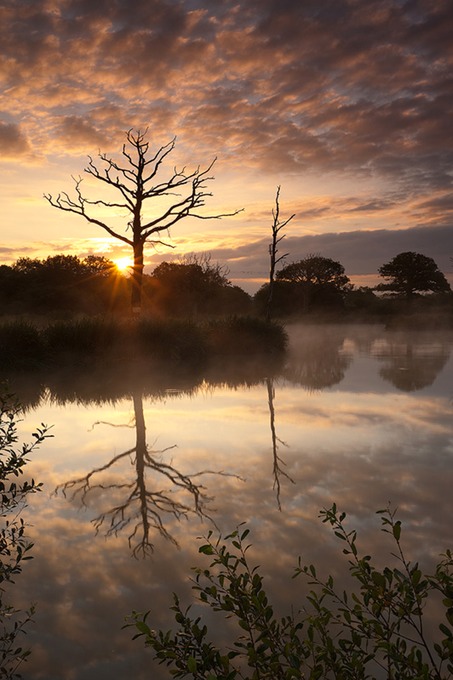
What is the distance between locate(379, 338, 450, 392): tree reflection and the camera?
47.6ft

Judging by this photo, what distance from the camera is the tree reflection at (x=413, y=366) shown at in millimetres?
14516

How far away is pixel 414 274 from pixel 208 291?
28881mm

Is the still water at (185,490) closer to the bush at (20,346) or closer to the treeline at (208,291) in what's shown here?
the bush at (20,346)

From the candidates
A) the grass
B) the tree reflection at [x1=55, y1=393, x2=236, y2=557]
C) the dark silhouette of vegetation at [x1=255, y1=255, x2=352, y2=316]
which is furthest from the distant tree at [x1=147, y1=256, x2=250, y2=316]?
the tree reflection at [x1=55, y1=393, x2=236, y2=557]

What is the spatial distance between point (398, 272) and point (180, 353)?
53383 millimetres

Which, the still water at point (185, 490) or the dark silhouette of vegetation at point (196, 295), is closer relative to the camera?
the still water at point (185, 490)

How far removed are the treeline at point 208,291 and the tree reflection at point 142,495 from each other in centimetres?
1860

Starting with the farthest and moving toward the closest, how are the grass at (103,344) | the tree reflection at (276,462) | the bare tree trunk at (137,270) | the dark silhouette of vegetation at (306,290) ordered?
the dark silhouette of vegetation at (306,290), the bare tree trunk at (137,270), the grass at (103,344), the tree reflection at (276,462)

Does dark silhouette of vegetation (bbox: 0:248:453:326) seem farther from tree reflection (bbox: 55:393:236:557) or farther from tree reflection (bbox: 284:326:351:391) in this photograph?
tree reflection (bbox: 55:393:236:557)

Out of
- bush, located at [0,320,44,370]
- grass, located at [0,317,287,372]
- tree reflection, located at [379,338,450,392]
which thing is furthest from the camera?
grass, located at [0,317,287,372]

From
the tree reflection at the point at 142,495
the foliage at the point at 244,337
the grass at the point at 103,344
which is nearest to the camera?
the tree reflection at the point at 142,495

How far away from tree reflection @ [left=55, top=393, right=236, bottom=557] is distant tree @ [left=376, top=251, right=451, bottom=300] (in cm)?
6369

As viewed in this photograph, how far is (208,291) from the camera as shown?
51.2 meters

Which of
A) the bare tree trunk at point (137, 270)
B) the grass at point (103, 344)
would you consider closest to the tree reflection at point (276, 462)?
the grass at point (103, 344)
